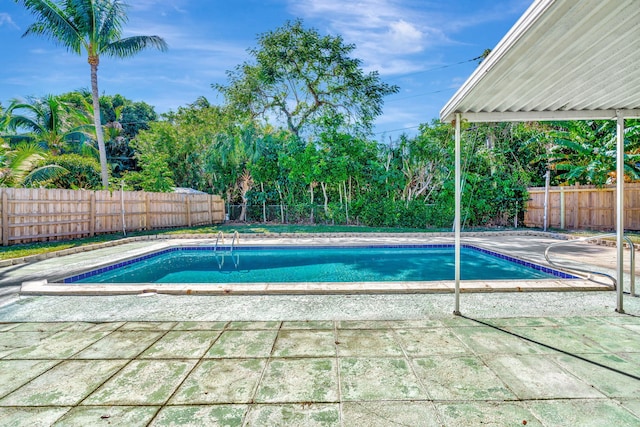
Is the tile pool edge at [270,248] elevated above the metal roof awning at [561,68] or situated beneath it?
situated beneath

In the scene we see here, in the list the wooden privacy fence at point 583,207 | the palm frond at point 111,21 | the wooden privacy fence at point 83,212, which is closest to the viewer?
the wooden privacy fence at point 83,212

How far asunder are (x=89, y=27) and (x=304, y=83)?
919cm

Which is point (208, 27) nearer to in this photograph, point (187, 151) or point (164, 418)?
point (187, 151)

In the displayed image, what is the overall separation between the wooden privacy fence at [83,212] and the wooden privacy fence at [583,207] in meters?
14.2

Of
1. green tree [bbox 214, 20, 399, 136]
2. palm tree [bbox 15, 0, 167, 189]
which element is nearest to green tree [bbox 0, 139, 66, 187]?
palm tree [bbox 15, 0, 167, 189]

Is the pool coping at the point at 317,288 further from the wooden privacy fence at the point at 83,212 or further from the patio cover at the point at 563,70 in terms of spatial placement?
the wooden privacy fence at the point at 83,212

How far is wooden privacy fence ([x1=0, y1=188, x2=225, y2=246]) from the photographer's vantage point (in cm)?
895

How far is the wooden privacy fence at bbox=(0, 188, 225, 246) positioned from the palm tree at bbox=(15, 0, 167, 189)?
158cm

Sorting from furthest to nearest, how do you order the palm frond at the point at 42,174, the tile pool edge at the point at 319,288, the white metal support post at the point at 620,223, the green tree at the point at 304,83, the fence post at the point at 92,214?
the green tree at the point at 304,83 → the palm frond at the point at 42,174 → the fence post at the point at 92,214 → the tile pool edge at the point at 319,288 → the white metal support post at the point at 620,223

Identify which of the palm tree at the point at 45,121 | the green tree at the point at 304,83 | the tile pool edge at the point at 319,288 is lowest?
A: the tile pool edge at the point at 319,288

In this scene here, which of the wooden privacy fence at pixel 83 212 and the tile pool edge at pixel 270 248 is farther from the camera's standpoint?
the wooden privacy fence at pixel 83 212

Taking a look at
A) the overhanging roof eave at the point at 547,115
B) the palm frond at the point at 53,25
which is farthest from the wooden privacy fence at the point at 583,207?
the palm frond at the point at 53,25

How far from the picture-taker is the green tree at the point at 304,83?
1683 cm

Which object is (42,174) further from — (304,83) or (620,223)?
(620,223)
